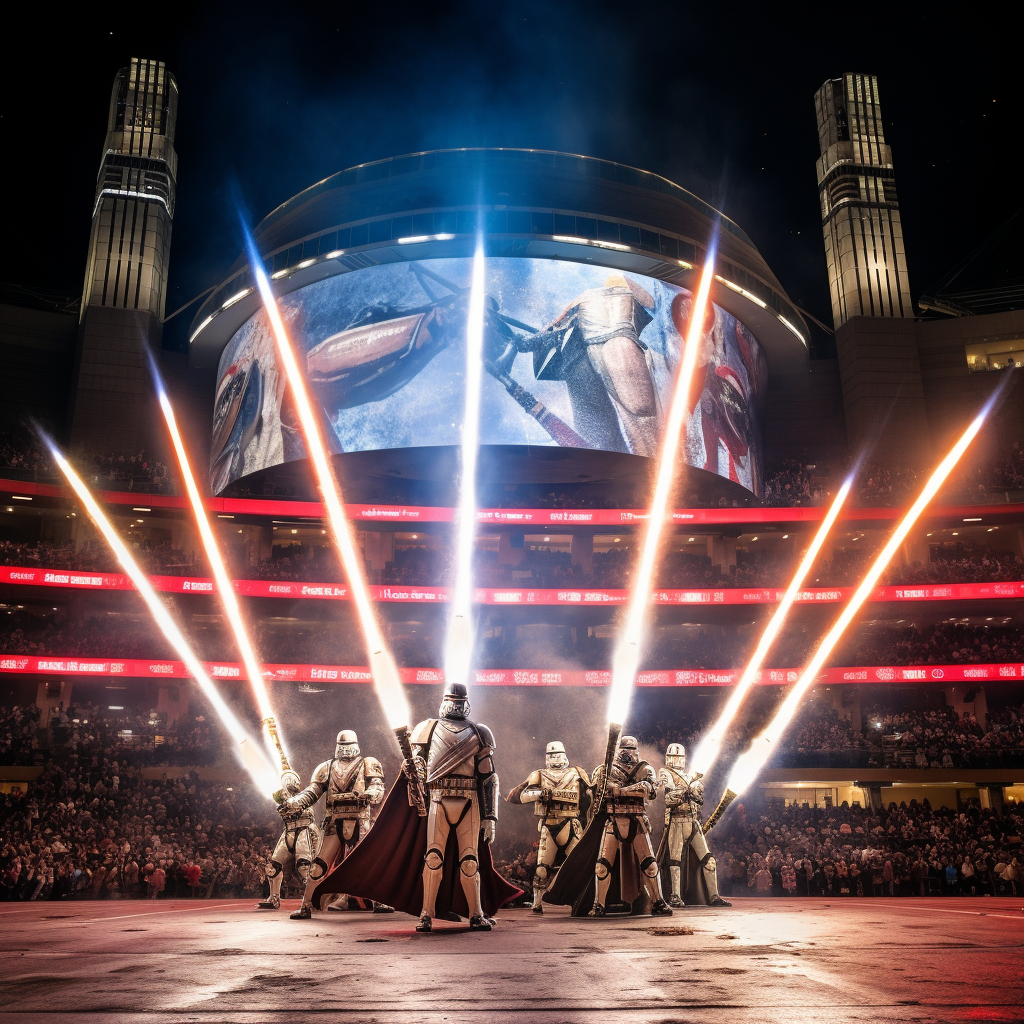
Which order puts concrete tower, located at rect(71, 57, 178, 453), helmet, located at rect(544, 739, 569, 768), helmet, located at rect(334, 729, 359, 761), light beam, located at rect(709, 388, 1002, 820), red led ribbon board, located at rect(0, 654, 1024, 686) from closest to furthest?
helmet, located at rect(334, 729, 359, 761) → helmet, located at rect(544, 739, 569, 768) → light beam, located at rect(709, 388, 1002, 820) → red led ribbon board, located at rect(0, 654, 1024, 686) → concrete tower, located at rect(71, 57, 178, 453)

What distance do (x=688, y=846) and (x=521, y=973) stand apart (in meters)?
10.2

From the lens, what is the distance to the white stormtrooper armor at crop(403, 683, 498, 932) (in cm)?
1048

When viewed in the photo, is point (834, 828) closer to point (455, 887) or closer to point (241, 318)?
point (455, 887)

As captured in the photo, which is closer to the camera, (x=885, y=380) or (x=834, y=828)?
(x=834, y=828)

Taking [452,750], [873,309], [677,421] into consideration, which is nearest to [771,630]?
[677,421]

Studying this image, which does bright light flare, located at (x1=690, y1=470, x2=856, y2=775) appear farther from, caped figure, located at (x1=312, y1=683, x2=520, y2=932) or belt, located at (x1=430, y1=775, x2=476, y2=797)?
belt, located at (x1=430, y1=775, x2=476, y2=797)

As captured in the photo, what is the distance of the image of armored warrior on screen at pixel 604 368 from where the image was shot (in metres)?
39.3

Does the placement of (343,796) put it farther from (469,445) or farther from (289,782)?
(469,445)

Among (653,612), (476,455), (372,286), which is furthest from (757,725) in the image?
(372,286)

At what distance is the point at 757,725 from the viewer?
1404 inches

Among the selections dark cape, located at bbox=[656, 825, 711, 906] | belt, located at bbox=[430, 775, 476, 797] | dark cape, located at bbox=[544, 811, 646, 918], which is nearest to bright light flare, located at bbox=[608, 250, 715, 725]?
dark cape, located at bbox=[656, 825, 711, 906]

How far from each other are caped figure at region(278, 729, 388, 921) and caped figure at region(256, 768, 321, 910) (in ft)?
0.56

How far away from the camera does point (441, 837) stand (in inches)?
422

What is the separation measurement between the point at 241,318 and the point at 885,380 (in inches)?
1269
